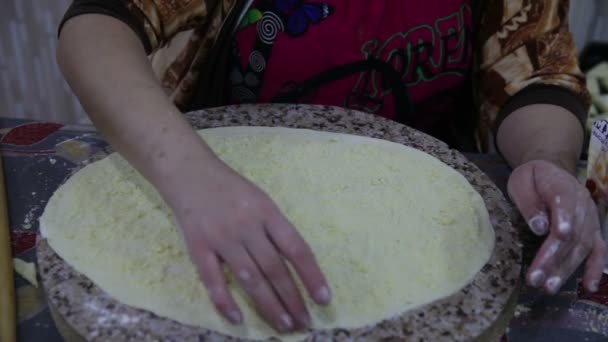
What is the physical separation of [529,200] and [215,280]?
453 millimetres

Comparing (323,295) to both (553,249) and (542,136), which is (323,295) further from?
(542,136)

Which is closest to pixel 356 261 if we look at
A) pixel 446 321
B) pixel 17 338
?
pixel 446 321

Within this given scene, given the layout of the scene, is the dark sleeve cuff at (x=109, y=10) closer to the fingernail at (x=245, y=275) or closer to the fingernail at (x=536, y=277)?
the fingernail at (x=245, y=275)

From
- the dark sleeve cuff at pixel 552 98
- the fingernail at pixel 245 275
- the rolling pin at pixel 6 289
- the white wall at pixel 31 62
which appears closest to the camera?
the fingernail at pixel 245 275

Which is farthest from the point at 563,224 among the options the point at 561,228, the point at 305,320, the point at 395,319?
the point at 305,320

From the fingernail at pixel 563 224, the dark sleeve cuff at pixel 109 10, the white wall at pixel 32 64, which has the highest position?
the dark sleeve cuff at pixel 109 10

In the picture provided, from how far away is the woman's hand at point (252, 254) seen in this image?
560 millimetres

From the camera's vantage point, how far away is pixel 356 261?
0.70 meters

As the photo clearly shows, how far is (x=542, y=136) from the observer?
93 cm

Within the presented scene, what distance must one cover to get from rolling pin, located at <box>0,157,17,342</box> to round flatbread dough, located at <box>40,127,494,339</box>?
0.06 meters

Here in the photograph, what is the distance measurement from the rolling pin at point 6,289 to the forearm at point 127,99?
0.70ft

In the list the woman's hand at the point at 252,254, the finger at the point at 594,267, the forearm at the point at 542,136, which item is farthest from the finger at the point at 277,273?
the forearm at the point at 542,136

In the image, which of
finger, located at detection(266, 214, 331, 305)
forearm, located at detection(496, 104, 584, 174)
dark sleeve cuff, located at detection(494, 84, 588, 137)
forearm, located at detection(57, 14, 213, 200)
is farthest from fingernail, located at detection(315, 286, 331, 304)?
dark sleeve cuff, located at detection(494, 84, 588, 137)

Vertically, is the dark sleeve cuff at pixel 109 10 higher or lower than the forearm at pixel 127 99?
higher
